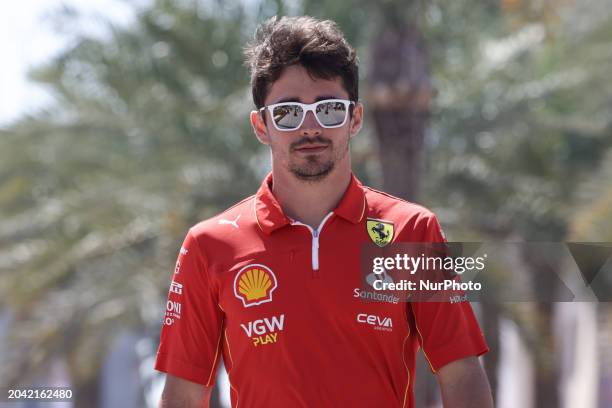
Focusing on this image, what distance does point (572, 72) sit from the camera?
39.6ft

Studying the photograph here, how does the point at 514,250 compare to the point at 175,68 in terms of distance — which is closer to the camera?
the point at 514,250

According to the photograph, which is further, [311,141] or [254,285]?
[311,141]

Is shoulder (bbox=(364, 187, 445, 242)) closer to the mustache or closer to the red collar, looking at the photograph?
the red collar

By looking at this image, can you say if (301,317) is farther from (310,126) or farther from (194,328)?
(310,126)

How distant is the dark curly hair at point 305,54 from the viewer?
3152mm

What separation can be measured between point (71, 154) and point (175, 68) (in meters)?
1.78

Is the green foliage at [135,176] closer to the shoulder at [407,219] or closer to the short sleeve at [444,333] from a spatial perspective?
the shoulder at [407,219]

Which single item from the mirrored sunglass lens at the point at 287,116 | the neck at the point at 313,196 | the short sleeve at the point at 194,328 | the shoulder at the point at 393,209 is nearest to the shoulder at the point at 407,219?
the shoulder at the point at 393,209

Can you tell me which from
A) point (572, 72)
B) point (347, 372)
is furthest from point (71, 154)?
point (347, 372)

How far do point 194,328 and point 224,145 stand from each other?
329 inches

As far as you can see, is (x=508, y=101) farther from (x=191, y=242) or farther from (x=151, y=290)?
(x=191, y=242)

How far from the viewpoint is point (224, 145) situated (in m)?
11.4

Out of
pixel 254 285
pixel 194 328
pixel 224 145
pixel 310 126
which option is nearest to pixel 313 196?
pixel 310 126

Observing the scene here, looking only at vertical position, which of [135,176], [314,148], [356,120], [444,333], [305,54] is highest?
[135,176]
